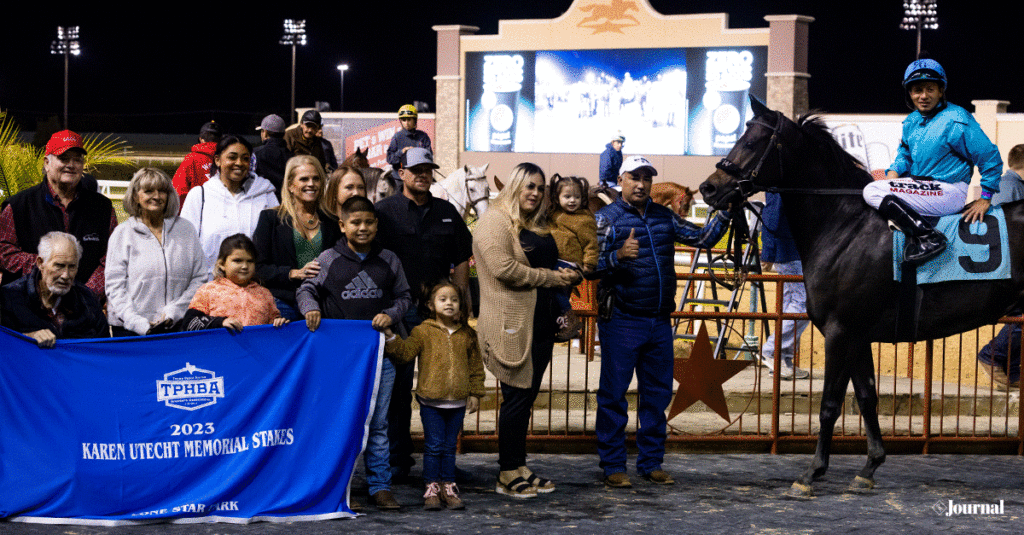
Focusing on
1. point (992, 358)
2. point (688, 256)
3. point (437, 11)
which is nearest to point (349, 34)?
point (437, 11)

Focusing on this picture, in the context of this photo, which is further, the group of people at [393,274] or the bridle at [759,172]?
the bridle at [759,172]

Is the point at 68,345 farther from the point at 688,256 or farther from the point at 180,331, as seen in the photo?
the point at 688,256

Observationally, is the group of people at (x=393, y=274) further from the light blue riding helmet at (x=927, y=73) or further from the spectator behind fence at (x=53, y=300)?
the light blue riding helmet at (x=927, y=73)

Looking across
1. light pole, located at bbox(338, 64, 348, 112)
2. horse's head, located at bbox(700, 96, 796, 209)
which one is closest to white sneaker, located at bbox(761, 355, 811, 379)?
horse's head, located at bbox(700, 96, 796, 209)

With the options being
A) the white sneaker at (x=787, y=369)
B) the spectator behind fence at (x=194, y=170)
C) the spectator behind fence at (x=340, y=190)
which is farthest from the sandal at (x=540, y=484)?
the spectator behind fence at (x=194, y=170)

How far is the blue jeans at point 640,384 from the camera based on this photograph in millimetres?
7062

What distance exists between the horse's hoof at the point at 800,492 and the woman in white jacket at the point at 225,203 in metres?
3.86

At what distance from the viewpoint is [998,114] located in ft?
92.2

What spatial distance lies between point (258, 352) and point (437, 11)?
51705 millimetres

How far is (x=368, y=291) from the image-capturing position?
6438 millimetres

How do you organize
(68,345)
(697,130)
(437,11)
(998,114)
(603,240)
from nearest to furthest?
(68,345), (603,240), (998,114), (697,130), (437,11)

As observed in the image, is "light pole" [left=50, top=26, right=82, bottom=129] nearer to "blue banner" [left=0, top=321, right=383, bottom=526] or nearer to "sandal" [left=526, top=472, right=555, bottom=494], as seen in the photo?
"blue banner" [left=0, top=321, right=383, bottom=526]

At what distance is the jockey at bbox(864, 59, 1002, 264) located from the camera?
22.3 feet

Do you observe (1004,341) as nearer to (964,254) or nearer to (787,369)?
(787,369)
